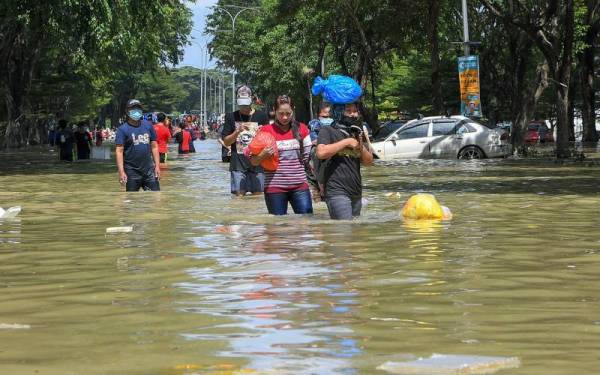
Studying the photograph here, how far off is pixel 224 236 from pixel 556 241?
314cm

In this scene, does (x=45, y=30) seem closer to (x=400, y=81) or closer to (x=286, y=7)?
(x=286, y=7)

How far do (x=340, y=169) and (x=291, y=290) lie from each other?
3.74 m

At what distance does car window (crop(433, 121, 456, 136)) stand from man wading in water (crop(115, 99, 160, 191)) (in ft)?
67.3

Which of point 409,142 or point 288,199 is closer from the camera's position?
point 288,199

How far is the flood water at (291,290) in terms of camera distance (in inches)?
221

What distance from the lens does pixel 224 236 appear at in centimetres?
1170

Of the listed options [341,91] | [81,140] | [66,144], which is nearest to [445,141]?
[66,144]

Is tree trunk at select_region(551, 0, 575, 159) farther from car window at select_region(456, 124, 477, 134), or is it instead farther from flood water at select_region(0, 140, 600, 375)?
flood water at select_region(0, 140, 600, 375)

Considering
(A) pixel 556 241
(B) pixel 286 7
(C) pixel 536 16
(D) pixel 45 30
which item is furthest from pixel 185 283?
(B) pixel 286 7

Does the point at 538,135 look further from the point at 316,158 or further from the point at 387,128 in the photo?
the point at 316,158

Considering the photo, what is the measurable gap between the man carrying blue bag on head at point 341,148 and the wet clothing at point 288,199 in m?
0.66

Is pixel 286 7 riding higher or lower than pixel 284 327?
higher

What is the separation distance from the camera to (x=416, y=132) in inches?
1430

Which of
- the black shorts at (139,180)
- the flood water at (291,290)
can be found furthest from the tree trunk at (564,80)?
the black shorts at (139,180)
